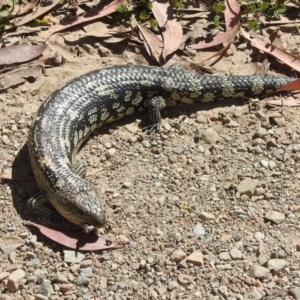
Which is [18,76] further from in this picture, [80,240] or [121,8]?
[80,240]

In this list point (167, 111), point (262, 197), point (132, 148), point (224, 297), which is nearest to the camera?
point (224, 297)

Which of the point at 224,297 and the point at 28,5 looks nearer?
the point at 224,297

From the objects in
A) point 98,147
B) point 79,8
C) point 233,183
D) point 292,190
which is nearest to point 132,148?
point 98,147

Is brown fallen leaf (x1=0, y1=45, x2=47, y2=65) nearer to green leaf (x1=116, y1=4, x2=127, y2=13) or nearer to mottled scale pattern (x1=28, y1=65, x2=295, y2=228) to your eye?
mottled scale pattern (x1=28, y1=65, x2=295, y2=228)

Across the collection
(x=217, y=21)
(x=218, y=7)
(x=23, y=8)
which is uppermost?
(x=23, y=8)

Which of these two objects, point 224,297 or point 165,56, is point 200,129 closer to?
point 165,56

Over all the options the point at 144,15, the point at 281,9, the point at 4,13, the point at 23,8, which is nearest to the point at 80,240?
the point at 144,15
